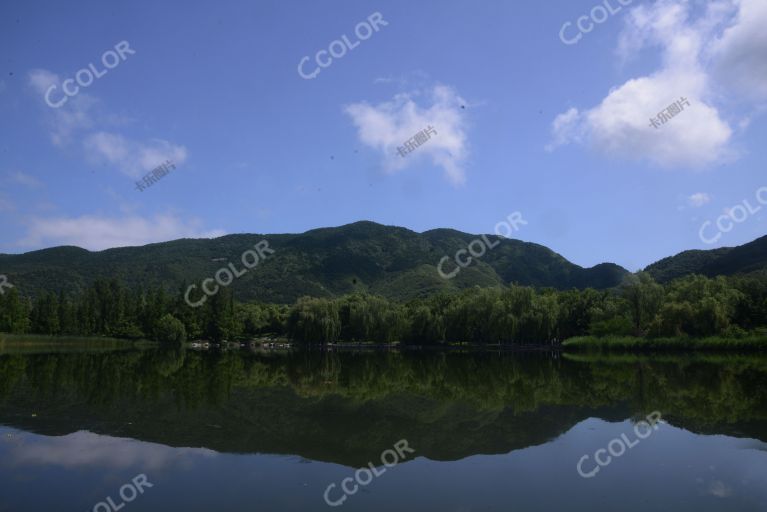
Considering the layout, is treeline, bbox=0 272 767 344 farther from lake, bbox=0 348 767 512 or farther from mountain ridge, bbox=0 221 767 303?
mountain ridge, bbox=0 221 767 303

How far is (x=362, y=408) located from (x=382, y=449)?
5944mm

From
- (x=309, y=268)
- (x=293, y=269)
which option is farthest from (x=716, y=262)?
(x=293, y=269)

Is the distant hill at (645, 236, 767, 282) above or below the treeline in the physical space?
above

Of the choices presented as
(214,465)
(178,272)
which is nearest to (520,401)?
(214,465)

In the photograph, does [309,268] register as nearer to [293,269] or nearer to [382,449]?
[293,269]

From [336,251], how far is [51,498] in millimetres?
179844

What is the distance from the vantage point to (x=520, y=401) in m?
19.3

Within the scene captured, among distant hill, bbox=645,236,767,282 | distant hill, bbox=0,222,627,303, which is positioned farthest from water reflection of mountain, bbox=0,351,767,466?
distant hill, bbox=0,222,627,303

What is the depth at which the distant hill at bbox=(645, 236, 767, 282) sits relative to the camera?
112 meters

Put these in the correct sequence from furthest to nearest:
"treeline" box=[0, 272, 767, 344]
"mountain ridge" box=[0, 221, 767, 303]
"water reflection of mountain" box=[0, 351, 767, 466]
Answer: "mountain ridge" box=[0, 221, 767, 303], "treeline" box=[0, 272, 767, 344], "water reflection of mountain" box=[0, 351, 767, 466]

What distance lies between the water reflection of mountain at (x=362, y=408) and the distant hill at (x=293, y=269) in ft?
399

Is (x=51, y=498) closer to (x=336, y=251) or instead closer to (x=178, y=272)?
(x=178, y=272)

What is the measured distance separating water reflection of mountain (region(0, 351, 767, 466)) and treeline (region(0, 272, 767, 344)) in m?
31.7

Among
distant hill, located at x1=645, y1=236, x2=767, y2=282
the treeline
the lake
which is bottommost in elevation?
the lake
